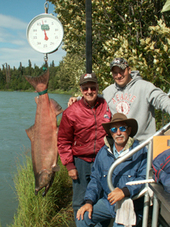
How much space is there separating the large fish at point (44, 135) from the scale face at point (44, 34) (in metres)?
0.36

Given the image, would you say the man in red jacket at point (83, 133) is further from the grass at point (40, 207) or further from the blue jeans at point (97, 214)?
the grass at point (40, 207)

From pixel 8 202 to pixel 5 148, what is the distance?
5.51m

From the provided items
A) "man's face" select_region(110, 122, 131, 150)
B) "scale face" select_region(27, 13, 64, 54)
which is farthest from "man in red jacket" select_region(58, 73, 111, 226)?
"scale face" select_region(27, 13, 64, 54)

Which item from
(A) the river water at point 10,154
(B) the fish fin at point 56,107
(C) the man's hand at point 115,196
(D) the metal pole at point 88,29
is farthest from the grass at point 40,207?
(D) the metal pole at point 88,29

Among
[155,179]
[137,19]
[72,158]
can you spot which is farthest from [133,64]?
[155,179]

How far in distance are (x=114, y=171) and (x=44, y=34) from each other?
1917 mm

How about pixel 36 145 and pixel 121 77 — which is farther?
pixel 36 145

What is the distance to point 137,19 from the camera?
543cm

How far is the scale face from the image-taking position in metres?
3.10

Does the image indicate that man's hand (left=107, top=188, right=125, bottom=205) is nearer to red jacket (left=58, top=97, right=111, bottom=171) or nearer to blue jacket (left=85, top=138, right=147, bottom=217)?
blue jacket (left=85, top=138, right=147, bottom=217)

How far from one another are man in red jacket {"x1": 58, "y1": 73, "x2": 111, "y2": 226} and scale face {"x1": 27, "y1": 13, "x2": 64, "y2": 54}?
0.76 metres

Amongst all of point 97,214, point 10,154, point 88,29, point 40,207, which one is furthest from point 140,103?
point 10,154

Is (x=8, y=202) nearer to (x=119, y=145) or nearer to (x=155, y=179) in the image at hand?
(x=119, y=145)

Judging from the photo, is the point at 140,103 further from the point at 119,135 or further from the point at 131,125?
the point at 119,135
